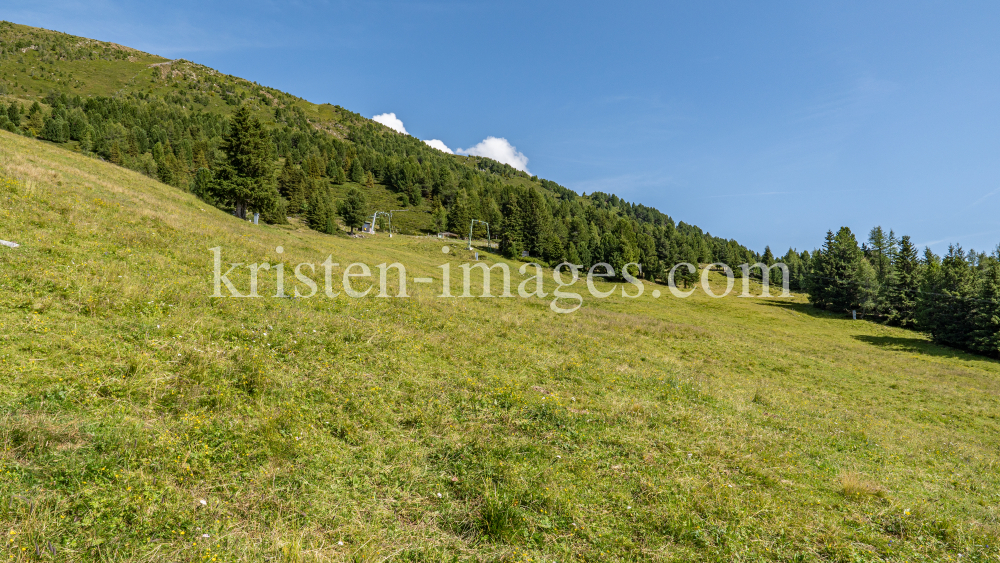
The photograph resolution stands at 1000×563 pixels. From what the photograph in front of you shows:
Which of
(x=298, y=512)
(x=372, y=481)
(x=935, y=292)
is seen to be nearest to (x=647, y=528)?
(x=372, y=481)

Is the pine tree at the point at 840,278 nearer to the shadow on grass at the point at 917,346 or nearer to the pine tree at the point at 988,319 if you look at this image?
the shadow on grass at the point at 917,346

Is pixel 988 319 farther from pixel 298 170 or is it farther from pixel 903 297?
pixel 298 170

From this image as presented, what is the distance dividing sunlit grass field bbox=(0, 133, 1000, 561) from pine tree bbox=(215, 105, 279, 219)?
101ft

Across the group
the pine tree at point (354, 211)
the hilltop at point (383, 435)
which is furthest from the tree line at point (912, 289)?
the pine tree at point (354, 211)

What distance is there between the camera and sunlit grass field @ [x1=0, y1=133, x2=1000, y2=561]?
489 centimetres

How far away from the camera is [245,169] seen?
4453cm

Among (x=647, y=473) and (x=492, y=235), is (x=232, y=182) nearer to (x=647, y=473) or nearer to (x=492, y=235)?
(x=647, y=473)

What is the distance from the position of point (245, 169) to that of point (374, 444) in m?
48.7

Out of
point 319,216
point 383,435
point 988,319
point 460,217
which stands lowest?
point 383,435

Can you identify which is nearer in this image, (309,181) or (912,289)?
(912,289)

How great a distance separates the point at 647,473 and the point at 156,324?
11436 millimetres

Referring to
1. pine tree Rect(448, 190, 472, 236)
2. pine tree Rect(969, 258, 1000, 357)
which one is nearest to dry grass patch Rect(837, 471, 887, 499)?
pine tree Rect(969, 258, 1000, 357)

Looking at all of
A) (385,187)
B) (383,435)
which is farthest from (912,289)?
(385,187)

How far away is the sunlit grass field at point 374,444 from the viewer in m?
4.89
